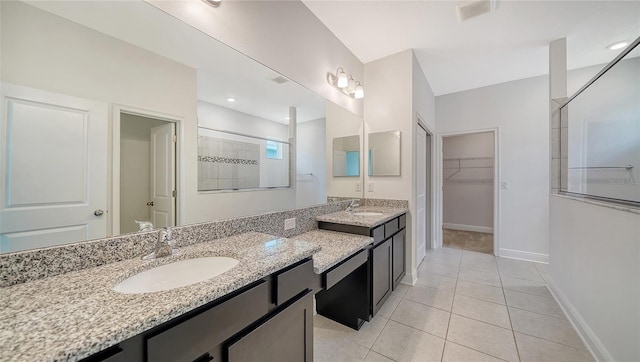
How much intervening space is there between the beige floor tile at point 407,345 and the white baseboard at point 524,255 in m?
2.55

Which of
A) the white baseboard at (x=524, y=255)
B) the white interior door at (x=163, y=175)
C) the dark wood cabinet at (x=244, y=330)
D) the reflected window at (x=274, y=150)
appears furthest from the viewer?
the white baseboard at (x=524, y=255)

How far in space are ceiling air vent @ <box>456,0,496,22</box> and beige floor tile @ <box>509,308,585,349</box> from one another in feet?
8.77

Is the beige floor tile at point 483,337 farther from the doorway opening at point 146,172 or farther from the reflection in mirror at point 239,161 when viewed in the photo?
the doorway opening at point 146,172

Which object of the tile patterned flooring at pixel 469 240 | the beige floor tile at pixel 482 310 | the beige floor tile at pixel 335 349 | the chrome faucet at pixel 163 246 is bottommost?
the beige floor tile at pixel 335 349

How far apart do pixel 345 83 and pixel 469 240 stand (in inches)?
156

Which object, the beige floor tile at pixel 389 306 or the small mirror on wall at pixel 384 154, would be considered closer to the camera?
the beige floor tile at pixel 389 306

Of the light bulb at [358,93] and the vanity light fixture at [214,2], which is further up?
the light bulb at [358,93]

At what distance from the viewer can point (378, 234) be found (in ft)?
6.26

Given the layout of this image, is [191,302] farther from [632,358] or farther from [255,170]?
[632,358]

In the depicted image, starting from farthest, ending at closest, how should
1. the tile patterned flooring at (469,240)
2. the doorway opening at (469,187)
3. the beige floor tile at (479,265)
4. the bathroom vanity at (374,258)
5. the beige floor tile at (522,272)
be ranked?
the doorway opening at (469,187) < the tile patterned flooring at (469,240) < the beige floor tile at (479,265) < the beige floor tile at (522,272) < the bathroom vanity at (374,258)

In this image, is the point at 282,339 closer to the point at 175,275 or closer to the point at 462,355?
the point at 175,275

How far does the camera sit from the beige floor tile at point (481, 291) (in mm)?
2236

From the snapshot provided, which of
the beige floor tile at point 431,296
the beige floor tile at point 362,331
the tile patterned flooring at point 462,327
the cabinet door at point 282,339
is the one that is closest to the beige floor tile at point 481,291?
the tile patterned flooring at point 462,327

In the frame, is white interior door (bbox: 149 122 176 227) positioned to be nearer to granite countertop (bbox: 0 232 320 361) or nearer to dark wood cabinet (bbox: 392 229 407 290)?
granite countertop (bbox: 0 232 320 361)
